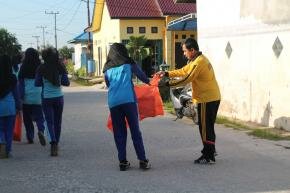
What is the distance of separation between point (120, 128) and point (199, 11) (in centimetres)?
888

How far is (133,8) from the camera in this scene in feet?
132

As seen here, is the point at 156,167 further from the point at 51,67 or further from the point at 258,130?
the point at 258,130

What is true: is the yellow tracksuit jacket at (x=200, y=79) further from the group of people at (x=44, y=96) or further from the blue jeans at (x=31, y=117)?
the blue jeans at (x=31, y=117)

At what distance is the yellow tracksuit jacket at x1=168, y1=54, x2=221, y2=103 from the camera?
28.9 ft

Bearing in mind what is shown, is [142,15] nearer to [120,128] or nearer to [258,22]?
[258,22]

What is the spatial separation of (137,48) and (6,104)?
26321 millimetres

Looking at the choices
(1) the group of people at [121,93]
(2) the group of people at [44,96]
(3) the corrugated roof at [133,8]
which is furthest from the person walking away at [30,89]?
(3) the corrugated roof at [133,8]

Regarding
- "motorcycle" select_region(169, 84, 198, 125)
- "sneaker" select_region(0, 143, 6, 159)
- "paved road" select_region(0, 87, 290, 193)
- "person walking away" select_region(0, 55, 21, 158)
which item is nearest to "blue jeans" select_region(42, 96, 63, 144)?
"paved road" select_region(0, 87, 290, 193)

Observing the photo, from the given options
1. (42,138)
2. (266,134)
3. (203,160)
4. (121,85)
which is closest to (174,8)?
(266,134)

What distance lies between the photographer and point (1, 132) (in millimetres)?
9945

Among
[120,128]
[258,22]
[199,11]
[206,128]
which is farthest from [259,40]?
[120,128]

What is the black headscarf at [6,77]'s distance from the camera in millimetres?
9945

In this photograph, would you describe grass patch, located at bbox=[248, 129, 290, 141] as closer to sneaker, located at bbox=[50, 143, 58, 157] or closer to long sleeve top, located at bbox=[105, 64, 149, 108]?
long sleeve top, located at bbox=[105, 64, 149, 108]

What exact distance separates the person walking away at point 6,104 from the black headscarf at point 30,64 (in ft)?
3.14
